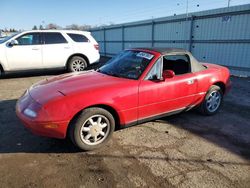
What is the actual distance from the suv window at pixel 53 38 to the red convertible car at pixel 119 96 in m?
5.53

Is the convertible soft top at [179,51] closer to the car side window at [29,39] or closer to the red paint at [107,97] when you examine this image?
the red paint at [107,97]

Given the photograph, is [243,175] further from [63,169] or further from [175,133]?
[63,169]

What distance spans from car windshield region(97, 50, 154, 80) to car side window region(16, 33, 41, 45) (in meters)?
5.61

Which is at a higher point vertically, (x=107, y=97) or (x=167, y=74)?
(x=167, y=74)

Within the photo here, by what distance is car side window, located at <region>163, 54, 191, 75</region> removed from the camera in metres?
4.44

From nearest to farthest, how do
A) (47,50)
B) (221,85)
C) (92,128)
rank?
1. (92,128)
2. (221,85)
3. (47,50)

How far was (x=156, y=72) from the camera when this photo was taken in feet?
12.9

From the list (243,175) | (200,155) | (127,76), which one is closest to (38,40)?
(127,76)

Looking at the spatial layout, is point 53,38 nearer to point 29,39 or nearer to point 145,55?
point 29,39

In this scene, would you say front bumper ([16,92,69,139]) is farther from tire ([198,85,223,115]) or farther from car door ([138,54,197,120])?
tire ([198,85,223,115])

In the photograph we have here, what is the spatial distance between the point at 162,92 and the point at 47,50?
6.62 meters

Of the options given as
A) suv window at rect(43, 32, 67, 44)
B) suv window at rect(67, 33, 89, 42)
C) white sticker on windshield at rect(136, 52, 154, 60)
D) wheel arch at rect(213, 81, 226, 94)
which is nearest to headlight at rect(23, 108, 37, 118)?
white sticker on windshield at rect(136, 52, 154, 60)

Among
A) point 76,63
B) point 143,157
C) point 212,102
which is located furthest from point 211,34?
point 143,157

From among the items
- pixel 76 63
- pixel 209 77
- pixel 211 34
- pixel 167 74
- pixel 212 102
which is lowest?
pixel 212 102
